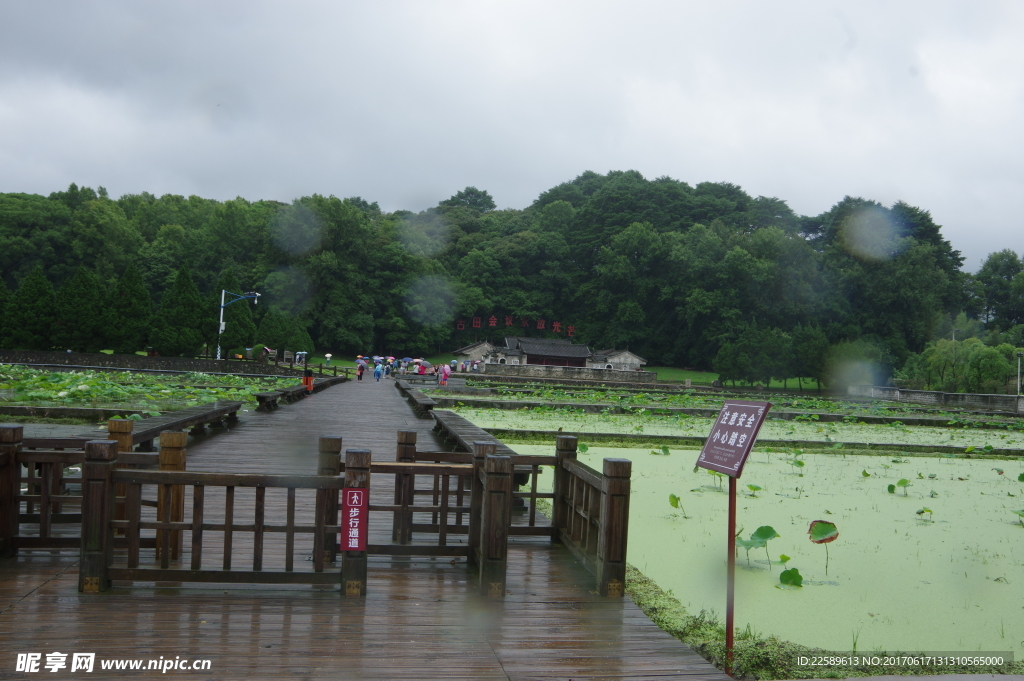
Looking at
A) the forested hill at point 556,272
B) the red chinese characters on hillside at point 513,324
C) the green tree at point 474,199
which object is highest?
the green tree at point 474,199

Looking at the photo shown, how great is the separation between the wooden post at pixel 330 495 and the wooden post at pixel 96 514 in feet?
3.08

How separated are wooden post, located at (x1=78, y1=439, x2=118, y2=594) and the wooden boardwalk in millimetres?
91

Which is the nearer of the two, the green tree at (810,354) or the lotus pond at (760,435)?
the lotus pond at (760,435)

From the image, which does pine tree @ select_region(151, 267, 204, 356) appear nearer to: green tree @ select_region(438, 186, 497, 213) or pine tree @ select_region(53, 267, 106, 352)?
pine tree @ select_region(53, 267, 106, 352)

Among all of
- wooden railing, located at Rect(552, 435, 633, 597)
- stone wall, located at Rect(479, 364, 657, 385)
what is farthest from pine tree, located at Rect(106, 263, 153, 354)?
wooden railing, located at Rect(552, 435, 633, 597)

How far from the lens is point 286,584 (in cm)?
360

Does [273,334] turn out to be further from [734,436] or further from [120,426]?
[734,436]

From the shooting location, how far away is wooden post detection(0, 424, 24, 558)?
12.2 ft

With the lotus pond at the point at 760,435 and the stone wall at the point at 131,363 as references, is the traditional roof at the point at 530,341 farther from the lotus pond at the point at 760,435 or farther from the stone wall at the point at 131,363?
the lotus pond at the point at 760,435

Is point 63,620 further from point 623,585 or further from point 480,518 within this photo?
point 623,585

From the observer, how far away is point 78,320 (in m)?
33.2

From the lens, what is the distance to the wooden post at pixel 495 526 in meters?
3.63

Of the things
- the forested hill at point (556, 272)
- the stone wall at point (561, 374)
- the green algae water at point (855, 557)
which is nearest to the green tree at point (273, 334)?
the forested hill at point (556, 272)

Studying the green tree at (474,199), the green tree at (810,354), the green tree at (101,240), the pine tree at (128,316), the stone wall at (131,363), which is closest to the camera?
the stone wall at (131,363)
